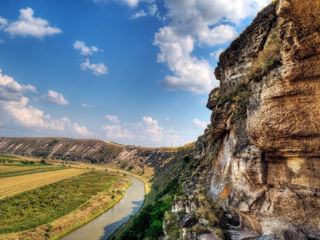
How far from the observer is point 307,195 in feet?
29.0

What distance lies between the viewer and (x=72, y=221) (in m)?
37.6

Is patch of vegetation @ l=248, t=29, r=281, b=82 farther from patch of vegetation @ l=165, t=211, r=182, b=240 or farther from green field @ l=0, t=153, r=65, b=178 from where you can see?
green field @ l=0, t=153, r=65, b=178

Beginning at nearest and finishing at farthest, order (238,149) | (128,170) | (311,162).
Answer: (311,162), (238,149), (128,170)

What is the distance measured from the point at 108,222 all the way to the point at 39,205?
19.0 m

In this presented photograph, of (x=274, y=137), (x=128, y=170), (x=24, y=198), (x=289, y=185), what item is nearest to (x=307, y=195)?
(x=289, y=185)

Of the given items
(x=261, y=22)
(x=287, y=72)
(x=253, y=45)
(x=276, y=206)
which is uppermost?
(x=261, y=22)

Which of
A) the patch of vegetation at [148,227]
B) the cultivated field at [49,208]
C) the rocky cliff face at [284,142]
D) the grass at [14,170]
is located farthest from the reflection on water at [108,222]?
the grass at [14,170]

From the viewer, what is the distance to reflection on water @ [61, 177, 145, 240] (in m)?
33.4

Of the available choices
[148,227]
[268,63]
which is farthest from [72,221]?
[268,63]

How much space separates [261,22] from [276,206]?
13869 mm

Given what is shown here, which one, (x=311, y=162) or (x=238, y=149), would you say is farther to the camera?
(x=238, y=149)

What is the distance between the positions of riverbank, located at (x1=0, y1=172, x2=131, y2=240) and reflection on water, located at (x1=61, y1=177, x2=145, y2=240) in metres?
1.26

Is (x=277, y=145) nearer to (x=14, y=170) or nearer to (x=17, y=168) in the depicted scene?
(x=14, y=170)

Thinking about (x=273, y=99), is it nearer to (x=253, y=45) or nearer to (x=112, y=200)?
(x=253, y=45)
